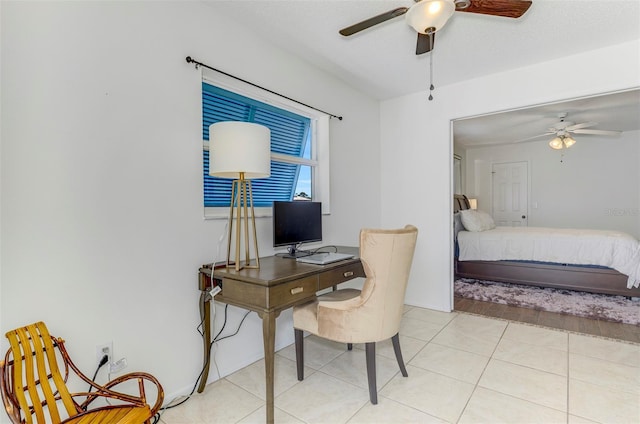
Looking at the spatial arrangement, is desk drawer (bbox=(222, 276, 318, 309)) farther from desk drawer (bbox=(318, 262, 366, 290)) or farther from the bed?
the bed

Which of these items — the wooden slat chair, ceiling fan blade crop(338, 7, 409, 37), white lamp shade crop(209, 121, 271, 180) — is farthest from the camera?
white lamp shade crop(209, 121, 271, 180)

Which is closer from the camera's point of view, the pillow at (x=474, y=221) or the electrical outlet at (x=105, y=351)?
the electrical outlet at (x=105, y=351)

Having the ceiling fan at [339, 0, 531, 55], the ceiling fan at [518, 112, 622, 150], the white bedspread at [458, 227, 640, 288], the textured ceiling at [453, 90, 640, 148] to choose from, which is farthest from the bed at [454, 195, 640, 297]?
the ceiling fan at [339, 0, 531, 55]

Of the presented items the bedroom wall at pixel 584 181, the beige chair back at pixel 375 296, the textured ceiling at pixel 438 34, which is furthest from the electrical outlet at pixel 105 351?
the bedroom wall at pixel 584 181

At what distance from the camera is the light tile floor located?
1.68 metres

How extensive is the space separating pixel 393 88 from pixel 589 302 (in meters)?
3.16

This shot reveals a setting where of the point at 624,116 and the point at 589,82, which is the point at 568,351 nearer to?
the point at 589,82

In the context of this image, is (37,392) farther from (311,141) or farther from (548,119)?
(548,119)

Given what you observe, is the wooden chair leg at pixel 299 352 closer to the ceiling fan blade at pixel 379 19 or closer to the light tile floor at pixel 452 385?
the light tile floor at pixel 452 385

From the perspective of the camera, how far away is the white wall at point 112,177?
1.32m

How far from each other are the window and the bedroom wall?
4.97 m

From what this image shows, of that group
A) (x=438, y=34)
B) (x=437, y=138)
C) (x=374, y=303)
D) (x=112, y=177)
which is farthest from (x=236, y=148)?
(x=437, y=138)

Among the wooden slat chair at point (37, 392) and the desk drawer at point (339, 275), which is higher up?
the desk drawer at point (339, 275)

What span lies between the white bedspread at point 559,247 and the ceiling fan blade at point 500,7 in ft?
10.8
